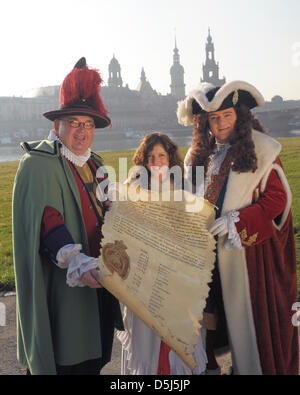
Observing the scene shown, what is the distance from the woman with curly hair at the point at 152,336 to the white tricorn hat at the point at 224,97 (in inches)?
14.2

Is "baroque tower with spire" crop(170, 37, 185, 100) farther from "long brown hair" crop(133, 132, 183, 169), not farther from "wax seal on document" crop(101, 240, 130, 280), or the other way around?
"wax seal on document" crop(101, 240, 130, 280)

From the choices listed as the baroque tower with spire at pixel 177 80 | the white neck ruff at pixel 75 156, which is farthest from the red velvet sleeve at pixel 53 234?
the baroque tower with spire at pixel 177 80

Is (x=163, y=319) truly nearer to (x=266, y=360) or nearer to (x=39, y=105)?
(x=266, y=360)

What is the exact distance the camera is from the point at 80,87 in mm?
2350

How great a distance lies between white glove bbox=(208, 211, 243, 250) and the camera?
7.32ft

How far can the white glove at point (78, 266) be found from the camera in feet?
6.36

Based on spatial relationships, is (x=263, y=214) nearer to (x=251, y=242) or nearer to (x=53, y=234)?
(x=251, y=242)

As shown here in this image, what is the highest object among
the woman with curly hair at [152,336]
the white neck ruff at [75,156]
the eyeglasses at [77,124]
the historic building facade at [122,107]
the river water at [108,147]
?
the historic building facade at [122,107]

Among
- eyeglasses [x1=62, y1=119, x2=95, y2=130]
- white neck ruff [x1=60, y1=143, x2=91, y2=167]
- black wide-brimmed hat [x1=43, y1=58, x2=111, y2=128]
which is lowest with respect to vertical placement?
white neck ruff [x1=60, y1=143, x2=91, y2=167]

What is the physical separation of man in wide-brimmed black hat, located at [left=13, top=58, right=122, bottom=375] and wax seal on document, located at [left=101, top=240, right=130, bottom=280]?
9cm

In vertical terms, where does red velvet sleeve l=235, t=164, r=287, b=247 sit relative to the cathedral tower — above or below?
below

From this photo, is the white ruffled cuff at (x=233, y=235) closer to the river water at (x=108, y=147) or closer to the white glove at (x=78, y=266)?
the white glove at (x=78, y=266)

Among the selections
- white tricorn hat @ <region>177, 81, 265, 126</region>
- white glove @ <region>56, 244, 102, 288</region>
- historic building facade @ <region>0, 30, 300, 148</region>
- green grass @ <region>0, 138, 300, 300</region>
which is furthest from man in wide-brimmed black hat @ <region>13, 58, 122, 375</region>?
historic building facade @ <region>0, 30, 300, 148</region>
